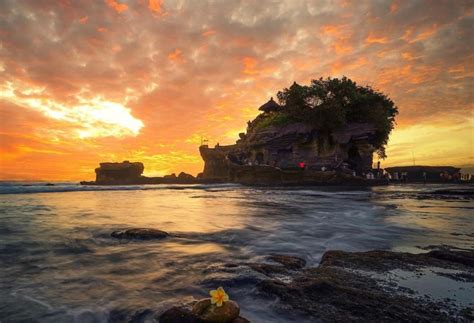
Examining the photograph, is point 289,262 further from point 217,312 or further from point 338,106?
point 338,106

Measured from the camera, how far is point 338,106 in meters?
38.1

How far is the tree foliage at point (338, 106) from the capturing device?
38.6 metres

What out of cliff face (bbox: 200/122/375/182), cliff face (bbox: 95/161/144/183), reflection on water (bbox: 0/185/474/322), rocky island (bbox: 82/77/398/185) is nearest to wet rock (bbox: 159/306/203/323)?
reflection on water (bbox: 0/185/474/322)

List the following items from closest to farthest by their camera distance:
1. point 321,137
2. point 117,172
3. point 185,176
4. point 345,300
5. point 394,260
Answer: point 345,300, point 394,260, point 321,137, point 185,176, point 117,172

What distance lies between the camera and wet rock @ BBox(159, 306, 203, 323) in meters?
2.24

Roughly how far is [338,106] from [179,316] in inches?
1568

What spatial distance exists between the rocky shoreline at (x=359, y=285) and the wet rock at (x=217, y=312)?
0.06 ft

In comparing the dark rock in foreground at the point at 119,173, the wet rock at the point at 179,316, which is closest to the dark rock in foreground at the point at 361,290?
the wet rock at the point at 179,316

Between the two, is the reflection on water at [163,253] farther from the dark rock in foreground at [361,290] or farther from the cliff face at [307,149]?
the cliff face at [307,149]

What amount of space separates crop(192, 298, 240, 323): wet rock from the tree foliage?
3850 centimetres

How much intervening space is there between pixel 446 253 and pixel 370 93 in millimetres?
44135

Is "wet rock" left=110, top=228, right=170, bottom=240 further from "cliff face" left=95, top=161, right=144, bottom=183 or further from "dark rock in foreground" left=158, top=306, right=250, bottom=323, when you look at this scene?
"cliff face" left=95, top=161, right=144, bottom=183

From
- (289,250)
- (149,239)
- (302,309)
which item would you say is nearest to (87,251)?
(149,239)

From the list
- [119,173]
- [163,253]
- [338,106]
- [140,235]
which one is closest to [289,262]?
[163,253]
